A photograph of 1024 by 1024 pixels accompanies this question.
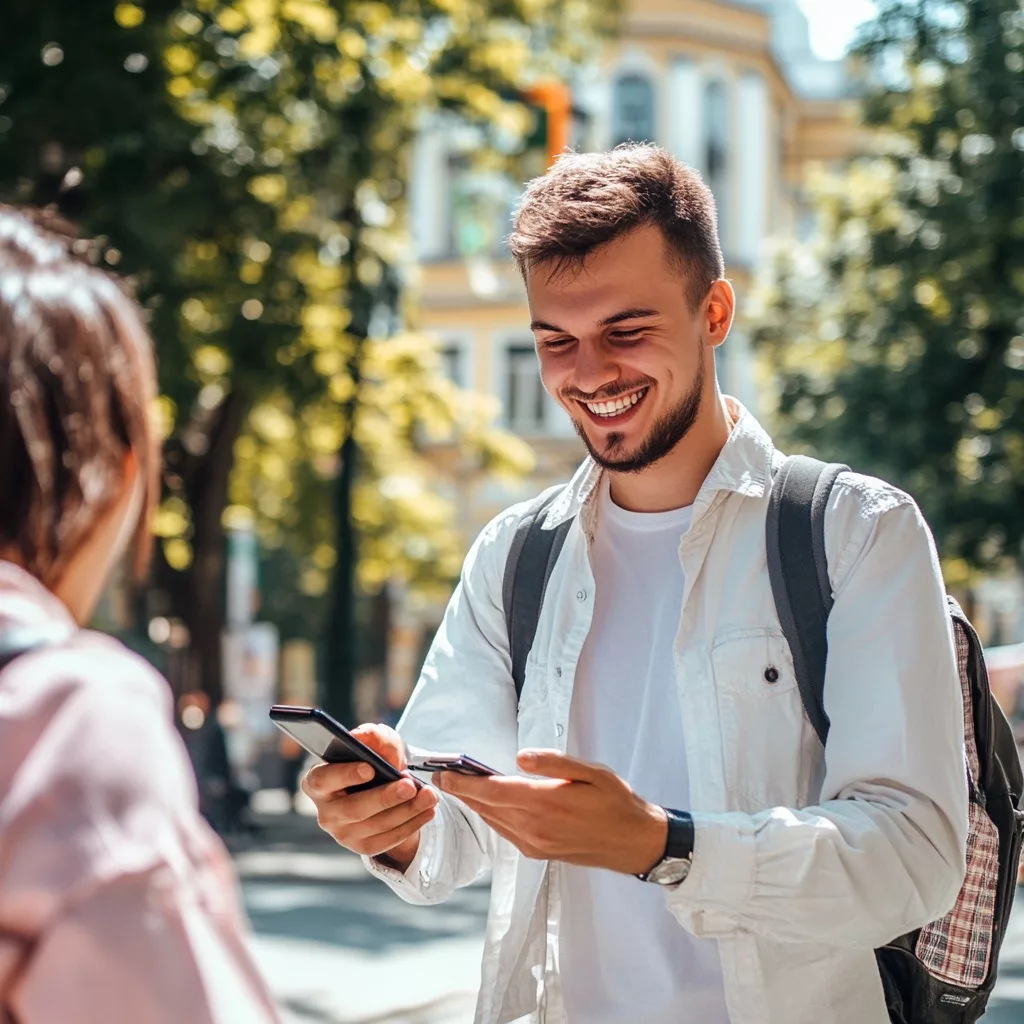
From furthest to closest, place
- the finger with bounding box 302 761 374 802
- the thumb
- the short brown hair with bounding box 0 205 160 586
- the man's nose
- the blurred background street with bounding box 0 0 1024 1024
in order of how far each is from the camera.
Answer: the blurred background street with bounding box 0 0 1024 1024
the man's nose
the finger with bounding box 302 761 374 802
the thumb
the short brown hair with bounding box 0 205 160 586

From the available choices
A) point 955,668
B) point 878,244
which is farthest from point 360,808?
point 878,244

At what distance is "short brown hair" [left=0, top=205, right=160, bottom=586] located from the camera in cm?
128

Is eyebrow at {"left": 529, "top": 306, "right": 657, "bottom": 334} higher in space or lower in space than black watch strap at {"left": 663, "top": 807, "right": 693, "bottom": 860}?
higher

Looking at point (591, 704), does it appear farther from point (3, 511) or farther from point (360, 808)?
point (3, 511)

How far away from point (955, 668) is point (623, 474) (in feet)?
2.00

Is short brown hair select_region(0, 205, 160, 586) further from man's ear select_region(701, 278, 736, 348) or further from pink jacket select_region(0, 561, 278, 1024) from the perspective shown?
man's ear select_region(701, 278, 736, 348)

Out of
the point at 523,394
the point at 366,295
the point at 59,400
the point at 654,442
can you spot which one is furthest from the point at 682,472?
the point at 523,394

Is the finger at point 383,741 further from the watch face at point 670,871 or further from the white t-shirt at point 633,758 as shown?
the watch face at point 670,871

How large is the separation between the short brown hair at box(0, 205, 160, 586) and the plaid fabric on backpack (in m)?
1.22

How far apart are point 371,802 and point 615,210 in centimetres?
90

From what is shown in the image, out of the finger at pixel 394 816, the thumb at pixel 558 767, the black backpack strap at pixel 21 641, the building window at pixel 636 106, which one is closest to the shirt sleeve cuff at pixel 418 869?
the finger at pixel 394 816

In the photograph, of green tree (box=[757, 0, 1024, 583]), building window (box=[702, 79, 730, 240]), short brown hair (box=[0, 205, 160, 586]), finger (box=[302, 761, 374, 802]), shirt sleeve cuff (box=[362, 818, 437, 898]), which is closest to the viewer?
short brown hair (box=[0, 205, 160, 586])

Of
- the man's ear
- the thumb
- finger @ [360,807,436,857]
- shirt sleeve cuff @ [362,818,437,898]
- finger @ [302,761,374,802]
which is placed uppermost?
the man's ear

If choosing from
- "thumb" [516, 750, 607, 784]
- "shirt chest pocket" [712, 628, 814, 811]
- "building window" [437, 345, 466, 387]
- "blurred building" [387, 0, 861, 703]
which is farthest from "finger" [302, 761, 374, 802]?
"building window" [437, 345, 466, 387]
